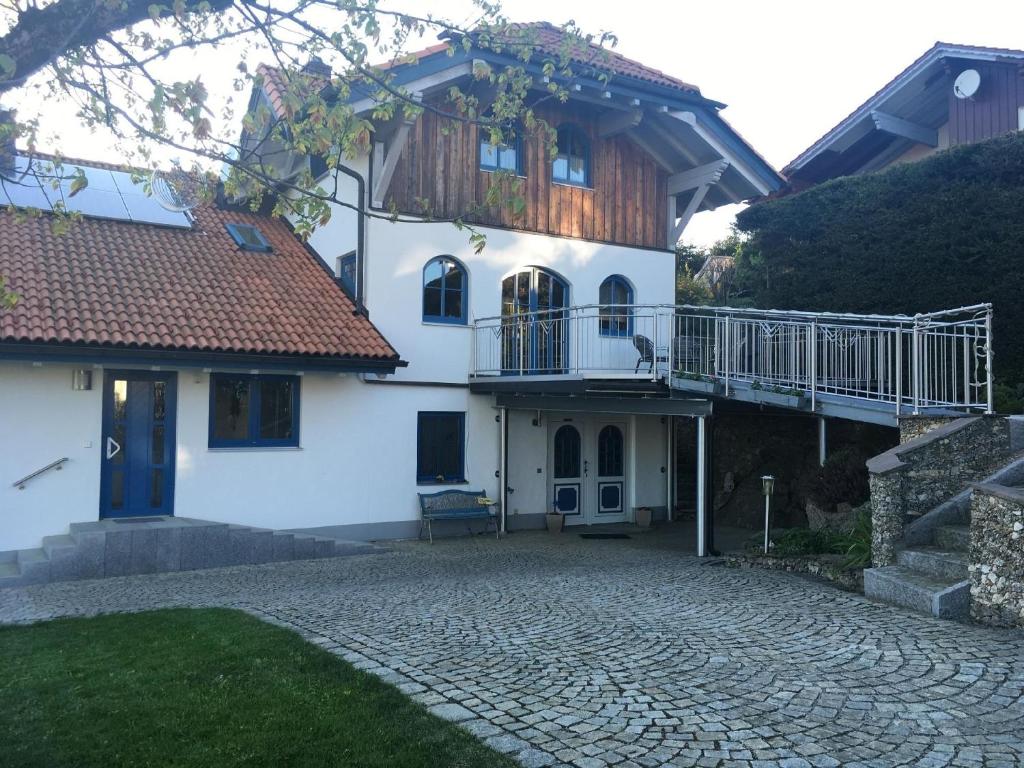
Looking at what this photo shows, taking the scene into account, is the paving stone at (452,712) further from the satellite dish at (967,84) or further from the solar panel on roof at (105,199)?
the satellite dish at (967,84)

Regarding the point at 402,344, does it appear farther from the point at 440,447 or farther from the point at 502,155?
the point at 502,155

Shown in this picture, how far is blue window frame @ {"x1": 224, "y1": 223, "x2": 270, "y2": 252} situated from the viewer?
50.3ft

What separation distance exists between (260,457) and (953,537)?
9.51 m

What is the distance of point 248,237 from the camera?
623 inches

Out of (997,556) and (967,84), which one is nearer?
(997,556)

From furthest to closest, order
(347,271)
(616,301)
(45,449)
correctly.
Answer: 1. (616,301)
2. (347,271)
3. (45,449)

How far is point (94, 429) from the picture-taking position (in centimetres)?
1194

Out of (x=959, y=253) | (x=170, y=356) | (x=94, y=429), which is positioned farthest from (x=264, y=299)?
(x=959, y=253)

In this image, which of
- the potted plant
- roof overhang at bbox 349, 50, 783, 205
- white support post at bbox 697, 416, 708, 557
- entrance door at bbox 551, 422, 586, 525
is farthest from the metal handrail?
white support post at bbox 697, 416, 708, 557

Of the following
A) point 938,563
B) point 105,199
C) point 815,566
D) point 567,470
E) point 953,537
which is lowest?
point 815,566

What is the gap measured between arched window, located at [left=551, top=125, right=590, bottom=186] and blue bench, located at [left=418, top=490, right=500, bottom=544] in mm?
6252

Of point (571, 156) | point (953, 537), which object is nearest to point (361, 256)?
point (571, 156)

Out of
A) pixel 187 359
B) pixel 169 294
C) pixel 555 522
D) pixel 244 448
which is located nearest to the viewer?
pixel 187 359

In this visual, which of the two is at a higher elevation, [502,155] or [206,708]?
[502,155]
